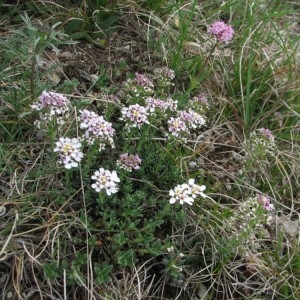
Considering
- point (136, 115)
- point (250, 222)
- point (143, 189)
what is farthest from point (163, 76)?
point (250, 222)

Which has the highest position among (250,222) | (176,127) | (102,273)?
(176,127)

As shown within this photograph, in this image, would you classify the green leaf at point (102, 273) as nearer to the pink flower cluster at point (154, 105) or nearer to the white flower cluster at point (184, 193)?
the white flower cluster at point (184, 193)

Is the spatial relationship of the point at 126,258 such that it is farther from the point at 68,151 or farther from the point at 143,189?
the point at 68,151

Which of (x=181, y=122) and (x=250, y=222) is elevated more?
(x=181, y=122)

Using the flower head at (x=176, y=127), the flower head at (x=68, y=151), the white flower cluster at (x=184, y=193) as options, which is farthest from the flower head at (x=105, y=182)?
the flower head at (x=176, y=127)

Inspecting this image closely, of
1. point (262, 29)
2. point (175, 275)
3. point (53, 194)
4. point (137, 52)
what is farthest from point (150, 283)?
point (262, 29)

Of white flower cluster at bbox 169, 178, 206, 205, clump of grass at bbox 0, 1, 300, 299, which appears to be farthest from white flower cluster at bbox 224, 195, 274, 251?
white flower cluster at bbox 169, 178, 206, 205

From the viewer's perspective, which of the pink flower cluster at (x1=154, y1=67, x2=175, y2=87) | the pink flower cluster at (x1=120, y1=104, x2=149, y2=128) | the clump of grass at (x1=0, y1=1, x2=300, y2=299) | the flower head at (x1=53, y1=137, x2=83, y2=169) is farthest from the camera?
the pink flower cluster at (x1=154, y1=67, x2=175, y2=87)

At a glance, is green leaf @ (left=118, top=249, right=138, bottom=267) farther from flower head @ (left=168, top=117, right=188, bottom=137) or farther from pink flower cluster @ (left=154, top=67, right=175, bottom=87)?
pink flower cluster @ (left=154, top=67, right=175, bottom=87)

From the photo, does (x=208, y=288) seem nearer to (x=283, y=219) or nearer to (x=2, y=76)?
(x=283, y=219)
